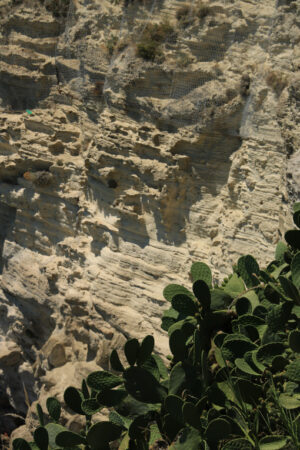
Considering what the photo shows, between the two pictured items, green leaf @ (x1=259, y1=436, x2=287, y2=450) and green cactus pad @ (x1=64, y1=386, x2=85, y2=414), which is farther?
green cactus pad @ (x1=64, y1=386, x2=85, y2=414)


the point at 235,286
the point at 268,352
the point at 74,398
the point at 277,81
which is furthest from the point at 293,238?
the point at 277,81

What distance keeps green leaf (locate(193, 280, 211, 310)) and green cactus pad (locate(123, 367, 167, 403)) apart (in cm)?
49

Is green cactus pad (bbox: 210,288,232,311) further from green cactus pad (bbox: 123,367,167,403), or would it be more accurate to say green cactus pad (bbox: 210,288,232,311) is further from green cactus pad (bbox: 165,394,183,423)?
green cactus pad (bbox: 165,394,183,423)

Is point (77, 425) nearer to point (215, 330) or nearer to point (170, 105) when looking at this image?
point (170, 105)

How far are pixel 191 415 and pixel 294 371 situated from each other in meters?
0.52

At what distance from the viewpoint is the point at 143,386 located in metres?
2.76

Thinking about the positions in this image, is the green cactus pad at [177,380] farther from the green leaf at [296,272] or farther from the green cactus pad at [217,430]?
Answer: the green leaf at [296,272]

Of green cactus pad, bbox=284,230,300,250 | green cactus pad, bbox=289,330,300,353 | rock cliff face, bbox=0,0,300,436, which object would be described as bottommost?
rock cliff face, bbox=0,0,300,436

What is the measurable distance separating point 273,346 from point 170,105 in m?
5.26

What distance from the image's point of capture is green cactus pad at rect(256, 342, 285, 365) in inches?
105

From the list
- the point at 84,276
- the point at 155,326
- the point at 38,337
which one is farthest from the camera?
the point at 38,337

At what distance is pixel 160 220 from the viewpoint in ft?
25.5

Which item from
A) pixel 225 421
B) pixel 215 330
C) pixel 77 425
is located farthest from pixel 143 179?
pixel 225 421

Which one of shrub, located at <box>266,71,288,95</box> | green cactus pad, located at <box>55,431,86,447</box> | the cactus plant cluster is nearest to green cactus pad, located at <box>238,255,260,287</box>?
the cactus plant cluster
